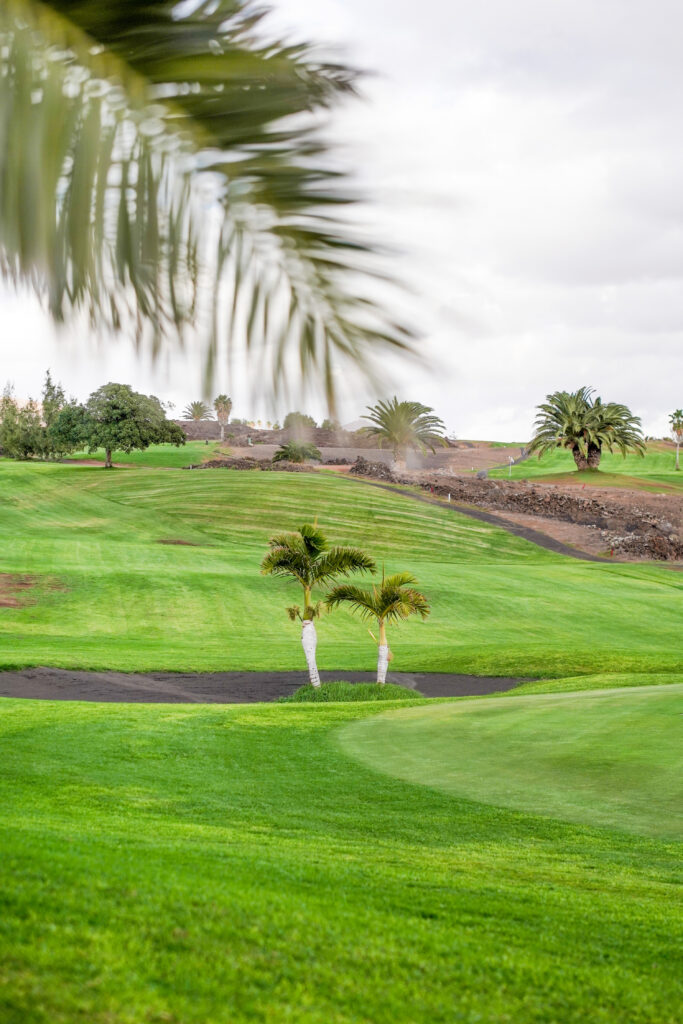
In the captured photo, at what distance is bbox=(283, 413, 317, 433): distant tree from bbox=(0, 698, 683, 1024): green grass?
202 cm

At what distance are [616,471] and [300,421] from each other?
287ft

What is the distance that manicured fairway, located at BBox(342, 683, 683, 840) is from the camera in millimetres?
8523

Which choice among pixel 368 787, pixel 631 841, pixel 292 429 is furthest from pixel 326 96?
pixel 368 787

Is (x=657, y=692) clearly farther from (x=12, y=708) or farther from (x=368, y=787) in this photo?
(x=12, y=708)

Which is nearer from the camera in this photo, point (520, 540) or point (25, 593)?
point (25, 593)

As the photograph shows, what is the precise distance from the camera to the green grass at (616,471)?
62469 millimetres

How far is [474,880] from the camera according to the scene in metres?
5.67

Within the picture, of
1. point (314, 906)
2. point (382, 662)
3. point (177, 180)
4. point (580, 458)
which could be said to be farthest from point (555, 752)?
point (580, 458)

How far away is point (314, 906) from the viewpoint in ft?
13.4

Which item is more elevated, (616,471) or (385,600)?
(616,471)

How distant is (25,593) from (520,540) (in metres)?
28.9

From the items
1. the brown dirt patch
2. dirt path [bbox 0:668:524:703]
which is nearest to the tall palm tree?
dirt path [bbox 0:668:524:703]

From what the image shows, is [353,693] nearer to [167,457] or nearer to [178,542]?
[178,542]

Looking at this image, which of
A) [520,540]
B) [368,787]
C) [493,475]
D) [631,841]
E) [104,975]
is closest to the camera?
[104,975]
